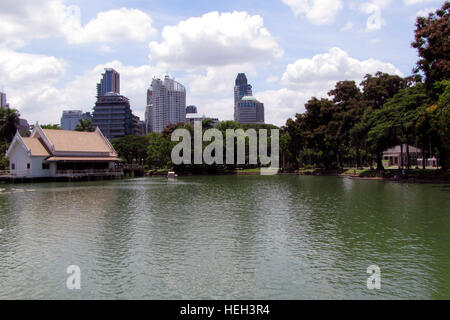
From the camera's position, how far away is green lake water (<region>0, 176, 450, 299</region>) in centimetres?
1060

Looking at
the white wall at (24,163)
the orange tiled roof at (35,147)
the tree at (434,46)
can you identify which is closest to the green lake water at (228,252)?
the tree at (434,46)

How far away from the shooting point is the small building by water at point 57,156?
62.1 m

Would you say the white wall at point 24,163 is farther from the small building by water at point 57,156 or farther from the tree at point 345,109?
the tree at point 345,109

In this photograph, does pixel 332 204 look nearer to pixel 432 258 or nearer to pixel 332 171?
pixel 432 258

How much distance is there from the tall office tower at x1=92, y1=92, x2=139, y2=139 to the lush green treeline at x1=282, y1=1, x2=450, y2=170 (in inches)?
4283

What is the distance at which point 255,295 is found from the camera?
33.2 feet

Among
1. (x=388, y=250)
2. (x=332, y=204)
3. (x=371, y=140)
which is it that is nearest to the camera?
(x=388, y=250)

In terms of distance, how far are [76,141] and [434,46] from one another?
58976 mm

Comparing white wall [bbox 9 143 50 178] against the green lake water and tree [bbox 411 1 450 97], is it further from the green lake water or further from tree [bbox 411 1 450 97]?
tree [bbox 411 1 450 97]

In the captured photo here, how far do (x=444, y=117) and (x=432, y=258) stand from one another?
26.7m

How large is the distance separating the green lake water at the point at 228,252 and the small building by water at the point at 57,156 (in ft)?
132

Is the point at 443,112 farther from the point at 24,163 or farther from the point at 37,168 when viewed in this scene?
the point at 24,163

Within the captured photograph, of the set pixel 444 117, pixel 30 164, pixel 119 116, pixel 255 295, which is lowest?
pixel 255 295

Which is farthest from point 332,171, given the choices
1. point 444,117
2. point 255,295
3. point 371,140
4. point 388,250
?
point 255,295
